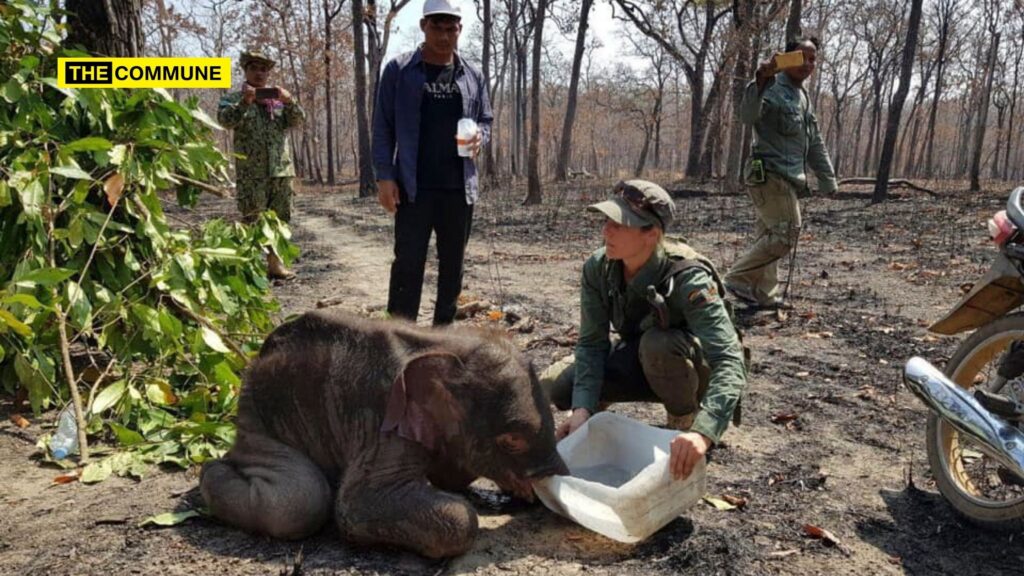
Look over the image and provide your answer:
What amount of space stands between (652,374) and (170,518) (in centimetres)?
214

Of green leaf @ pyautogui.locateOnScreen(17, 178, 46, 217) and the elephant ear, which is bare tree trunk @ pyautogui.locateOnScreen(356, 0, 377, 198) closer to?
green leaf @ pyautogui.locateOnScreen(17, 178, 46, 217)

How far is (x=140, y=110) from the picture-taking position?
4625 mm

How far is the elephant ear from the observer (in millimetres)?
2838

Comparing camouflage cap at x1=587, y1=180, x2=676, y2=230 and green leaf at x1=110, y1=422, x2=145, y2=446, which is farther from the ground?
camouflage cap at x1=587, y1=180, x2=676, y2=230

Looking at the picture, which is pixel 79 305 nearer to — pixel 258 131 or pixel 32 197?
pixel 32 197

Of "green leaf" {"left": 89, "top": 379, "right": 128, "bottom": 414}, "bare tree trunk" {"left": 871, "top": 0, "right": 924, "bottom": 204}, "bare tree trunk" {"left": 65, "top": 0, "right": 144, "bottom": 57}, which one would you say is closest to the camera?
"green leaf" {"left": 89, "top": 379, "right": 128, "bottom": 414}

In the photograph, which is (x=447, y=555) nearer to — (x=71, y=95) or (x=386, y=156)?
(x=386, y=156)

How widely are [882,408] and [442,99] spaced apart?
332 cm

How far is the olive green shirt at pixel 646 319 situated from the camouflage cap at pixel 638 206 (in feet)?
0.70

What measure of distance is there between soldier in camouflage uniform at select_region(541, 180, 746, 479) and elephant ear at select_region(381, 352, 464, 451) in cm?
76

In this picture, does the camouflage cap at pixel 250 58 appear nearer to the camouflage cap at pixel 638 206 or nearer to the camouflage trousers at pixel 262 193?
the camouflage trousers at pixel 262 193

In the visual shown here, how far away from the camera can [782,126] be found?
6789 millimetres

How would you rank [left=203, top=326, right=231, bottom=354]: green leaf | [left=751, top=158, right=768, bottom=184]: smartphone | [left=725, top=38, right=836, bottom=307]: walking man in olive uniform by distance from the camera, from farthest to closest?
1. [left=751, top=158, right=768, bottom=184]: smartphone
2. [left=725, top=38, right=836, bottom=307]: walking man in olive uniform
3. [left=203, top=326, right=231, bottom=354]: green leaf

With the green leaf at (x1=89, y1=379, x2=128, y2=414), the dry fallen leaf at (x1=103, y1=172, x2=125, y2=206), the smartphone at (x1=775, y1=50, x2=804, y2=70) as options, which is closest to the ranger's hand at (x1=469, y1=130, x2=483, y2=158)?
the dry fallen leaf at (x1=103, y1=172, x2=125, y2=206)
